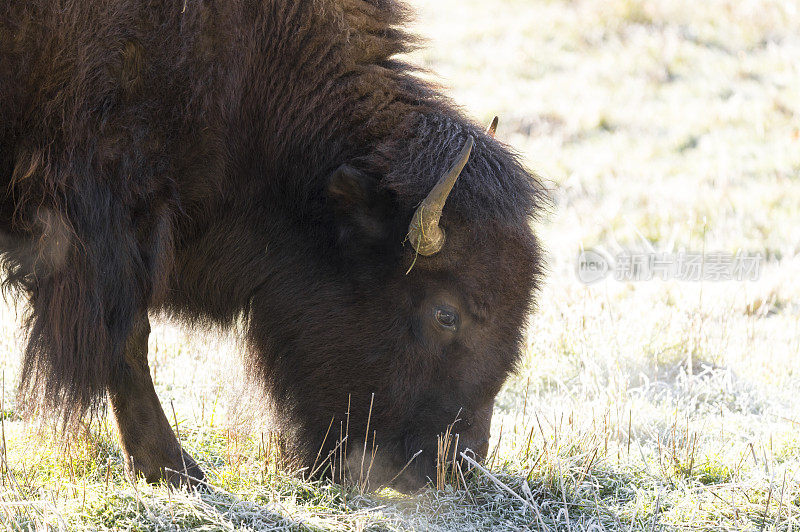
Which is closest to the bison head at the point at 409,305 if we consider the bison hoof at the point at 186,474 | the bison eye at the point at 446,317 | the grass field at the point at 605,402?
the bison eye at the point at 446,317

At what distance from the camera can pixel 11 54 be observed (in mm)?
3209

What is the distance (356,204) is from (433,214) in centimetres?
41

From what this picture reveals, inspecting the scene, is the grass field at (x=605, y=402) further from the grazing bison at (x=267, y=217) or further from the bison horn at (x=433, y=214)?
the bison horn at (x=433, y=214)

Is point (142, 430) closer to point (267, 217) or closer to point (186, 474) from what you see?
point (186, 474)

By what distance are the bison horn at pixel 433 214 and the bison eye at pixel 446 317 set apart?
27 centimetres

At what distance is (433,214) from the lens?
11.0ft

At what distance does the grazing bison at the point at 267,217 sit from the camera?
3.31 m

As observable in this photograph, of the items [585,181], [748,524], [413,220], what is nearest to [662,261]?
[585,181]

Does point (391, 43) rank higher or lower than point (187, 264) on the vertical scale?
higher

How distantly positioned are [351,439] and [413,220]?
41.2 inches

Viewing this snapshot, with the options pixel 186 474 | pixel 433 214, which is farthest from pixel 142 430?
pixel 433 214

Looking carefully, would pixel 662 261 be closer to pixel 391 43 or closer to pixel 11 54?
pixel 391 43

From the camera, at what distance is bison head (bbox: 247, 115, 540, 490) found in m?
3.57

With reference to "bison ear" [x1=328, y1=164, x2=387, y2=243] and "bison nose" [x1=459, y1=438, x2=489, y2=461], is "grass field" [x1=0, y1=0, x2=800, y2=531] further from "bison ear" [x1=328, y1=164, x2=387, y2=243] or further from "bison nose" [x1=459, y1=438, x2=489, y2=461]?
"bison ear" [x1=328, y1=164, x2=387, y2=243]
